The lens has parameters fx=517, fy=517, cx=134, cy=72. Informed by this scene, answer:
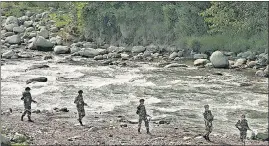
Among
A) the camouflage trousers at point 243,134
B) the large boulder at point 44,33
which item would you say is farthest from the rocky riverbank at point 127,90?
the large boulder at point 44,33

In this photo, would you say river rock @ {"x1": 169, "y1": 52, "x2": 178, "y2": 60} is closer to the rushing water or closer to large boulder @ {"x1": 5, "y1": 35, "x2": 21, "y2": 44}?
the rushing water

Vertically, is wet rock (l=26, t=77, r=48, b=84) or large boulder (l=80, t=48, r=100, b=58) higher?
large boulder (l=80, t=48, r=100, b=58)

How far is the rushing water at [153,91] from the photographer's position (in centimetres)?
2511

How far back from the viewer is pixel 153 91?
31.1 metres

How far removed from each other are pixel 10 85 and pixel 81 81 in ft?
15.5

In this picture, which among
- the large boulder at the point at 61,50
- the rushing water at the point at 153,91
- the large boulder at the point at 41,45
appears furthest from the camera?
the large boulder at the point at 41,45

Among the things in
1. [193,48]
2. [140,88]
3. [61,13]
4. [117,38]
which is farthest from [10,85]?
[61,13]

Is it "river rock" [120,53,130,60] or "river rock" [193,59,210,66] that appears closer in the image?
"river rock" [193,59,210,66]

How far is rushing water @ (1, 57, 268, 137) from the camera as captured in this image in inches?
989

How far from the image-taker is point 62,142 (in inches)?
738

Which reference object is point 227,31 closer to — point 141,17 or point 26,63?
point 141,17

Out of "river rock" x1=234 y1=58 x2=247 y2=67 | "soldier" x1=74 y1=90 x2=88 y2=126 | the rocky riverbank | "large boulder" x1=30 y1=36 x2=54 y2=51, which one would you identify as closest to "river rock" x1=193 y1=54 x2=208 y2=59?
the rocky riverbank

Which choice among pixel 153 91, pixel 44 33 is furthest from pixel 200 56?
pixel 44 33

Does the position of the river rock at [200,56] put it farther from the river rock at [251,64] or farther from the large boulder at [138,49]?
the large boulder at [138,49]
